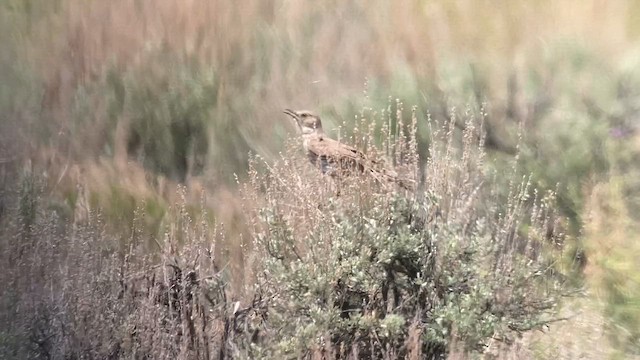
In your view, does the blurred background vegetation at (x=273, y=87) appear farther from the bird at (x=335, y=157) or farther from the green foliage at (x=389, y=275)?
the green foliage at (x=389, y=275)

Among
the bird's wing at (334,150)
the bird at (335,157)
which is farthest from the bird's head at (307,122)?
the bird's wing at (334,150)

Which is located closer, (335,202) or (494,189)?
(335,202)

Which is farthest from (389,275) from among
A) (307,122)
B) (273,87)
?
(273,87)

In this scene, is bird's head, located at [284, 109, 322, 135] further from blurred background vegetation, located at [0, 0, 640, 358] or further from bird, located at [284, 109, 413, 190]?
blurred background vegetation, located at [0, 0, 640, 358]

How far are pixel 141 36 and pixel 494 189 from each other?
2253mm

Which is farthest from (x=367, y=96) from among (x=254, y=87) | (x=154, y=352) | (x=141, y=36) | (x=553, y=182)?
(x=154, y=352)

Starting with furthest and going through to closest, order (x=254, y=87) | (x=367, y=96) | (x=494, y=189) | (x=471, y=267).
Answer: (x=254, y=87)
(x=367, y=96)
(x=494, y=189)
(x=471, y=267)

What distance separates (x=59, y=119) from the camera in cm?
527

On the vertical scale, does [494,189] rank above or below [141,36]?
below

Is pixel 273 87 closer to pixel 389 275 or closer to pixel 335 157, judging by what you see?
pixel 335 157

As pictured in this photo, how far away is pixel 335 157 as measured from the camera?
4.46 metres

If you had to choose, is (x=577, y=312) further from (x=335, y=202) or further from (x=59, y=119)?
(x=59, y=119)

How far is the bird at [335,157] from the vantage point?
4227 millimetres

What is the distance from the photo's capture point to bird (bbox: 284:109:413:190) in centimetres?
423
